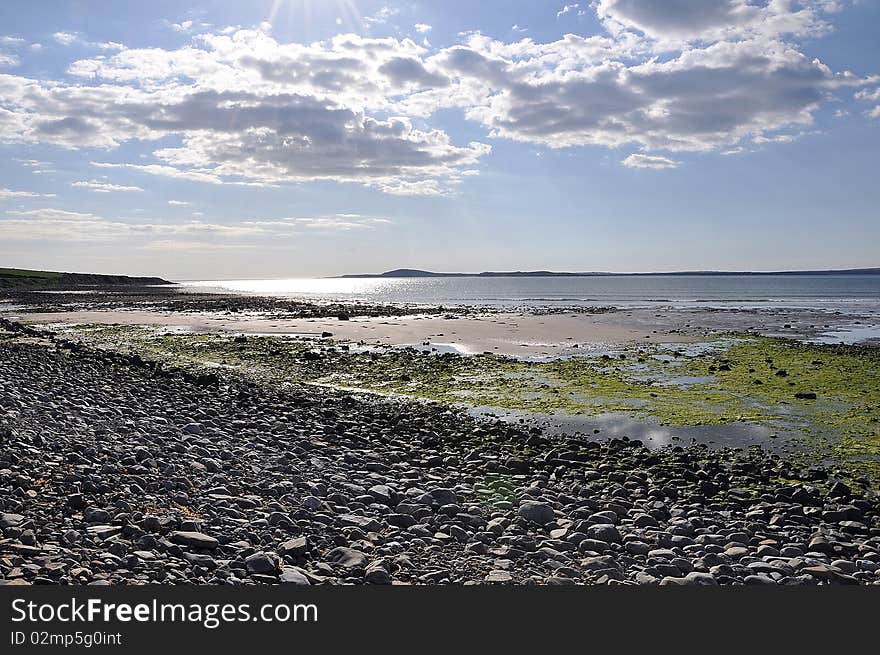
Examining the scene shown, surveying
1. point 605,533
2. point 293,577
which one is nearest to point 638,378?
point 605,533

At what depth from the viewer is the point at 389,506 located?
A: 977cm

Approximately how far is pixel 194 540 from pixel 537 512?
15.9ft

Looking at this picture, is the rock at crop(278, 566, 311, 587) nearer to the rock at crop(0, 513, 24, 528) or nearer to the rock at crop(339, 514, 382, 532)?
the rock at crop(339, 514, 382, 532)

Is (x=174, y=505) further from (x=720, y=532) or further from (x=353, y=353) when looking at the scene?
(x=353, y=353)

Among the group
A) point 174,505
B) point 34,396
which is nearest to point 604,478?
point 174,505

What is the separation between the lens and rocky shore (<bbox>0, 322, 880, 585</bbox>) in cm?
734

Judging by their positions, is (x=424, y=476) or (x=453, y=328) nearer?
(x=424, y=476)

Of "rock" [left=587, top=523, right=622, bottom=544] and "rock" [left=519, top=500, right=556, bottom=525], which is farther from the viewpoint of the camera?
"rock" [left=519, top=500, right=556, bottom=525]

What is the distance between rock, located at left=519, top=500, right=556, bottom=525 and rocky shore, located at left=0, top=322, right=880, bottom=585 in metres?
0.03

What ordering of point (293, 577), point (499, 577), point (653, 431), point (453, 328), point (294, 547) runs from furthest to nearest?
point (453, 328) → point (653, 431) → point (294, 547) → point (499, 577) → point (293, 577)

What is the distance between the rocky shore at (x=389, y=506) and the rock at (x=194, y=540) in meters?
0.02

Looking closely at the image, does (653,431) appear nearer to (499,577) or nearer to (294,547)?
(499,577)

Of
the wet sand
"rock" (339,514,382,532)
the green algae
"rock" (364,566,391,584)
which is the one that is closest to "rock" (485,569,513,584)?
"rock" (364,566,391,584)

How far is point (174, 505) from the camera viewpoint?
920 centimetres
